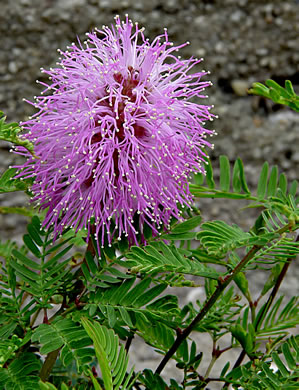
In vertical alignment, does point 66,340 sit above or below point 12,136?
below

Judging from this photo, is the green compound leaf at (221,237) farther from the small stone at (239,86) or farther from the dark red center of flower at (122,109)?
the small stone at (239,86)

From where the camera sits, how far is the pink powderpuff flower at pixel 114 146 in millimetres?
536

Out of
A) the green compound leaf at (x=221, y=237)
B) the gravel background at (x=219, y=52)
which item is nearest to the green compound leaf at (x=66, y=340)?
the green compound leaf at (x=221, y=237)

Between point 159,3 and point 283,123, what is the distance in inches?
25.7

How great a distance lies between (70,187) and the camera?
0.55m

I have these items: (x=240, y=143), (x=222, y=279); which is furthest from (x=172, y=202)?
(x=240, y=143)

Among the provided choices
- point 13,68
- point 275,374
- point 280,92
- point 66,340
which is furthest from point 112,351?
point 13,68

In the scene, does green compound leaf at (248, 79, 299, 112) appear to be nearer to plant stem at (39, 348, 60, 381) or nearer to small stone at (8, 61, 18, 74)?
plant stem at (39, 348, 60, 381)

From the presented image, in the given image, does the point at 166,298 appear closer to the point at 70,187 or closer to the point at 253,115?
the point at 70,187

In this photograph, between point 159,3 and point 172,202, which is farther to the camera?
point 159,3

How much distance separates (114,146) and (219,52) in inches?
63.6

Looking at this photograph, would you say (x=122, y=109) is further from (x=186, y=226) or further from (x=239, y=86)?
(x=239, y=86)

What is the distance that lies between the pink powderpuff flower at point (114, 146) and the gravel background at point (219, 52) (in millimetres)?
1374

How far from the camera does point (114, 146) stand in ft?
1.75
